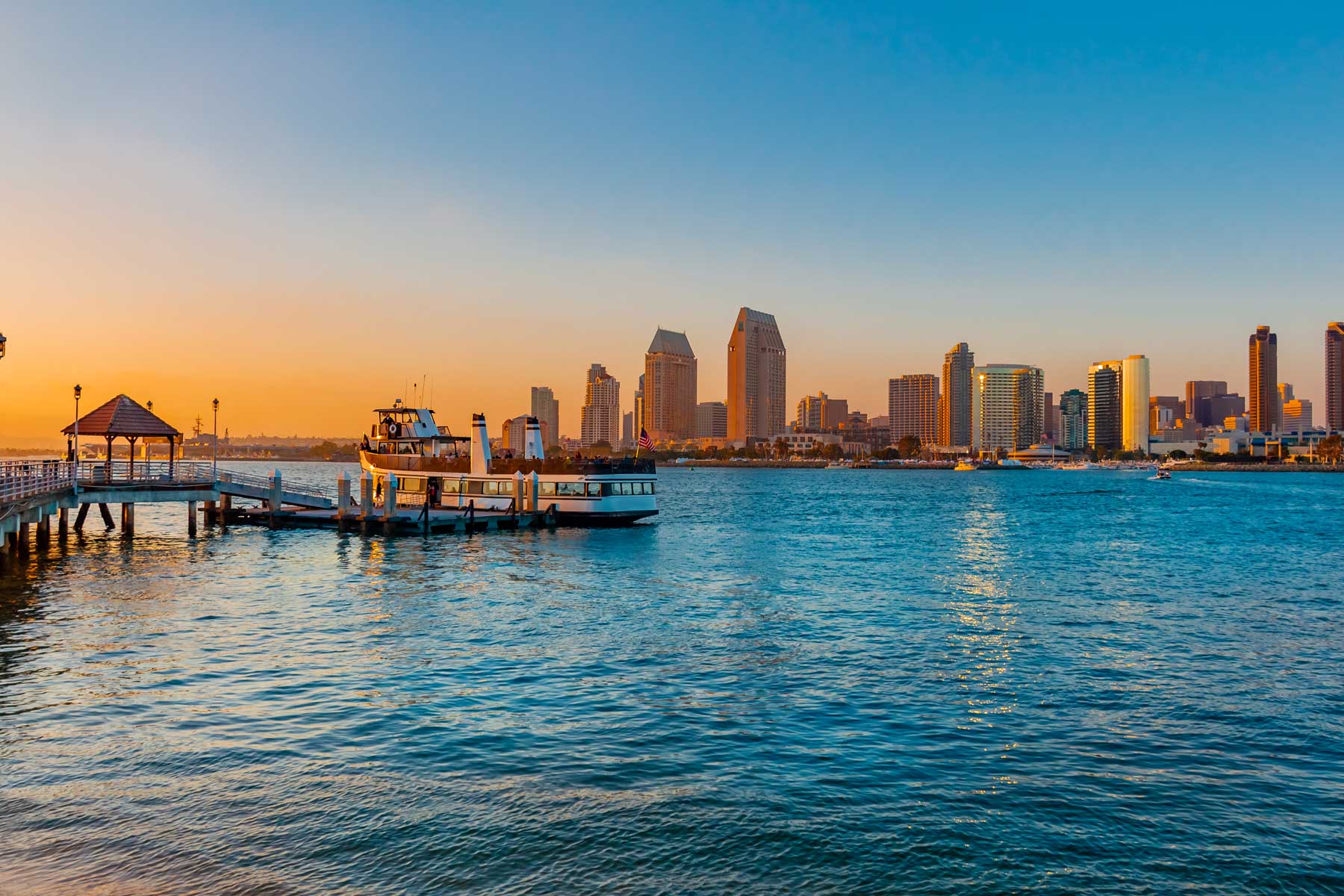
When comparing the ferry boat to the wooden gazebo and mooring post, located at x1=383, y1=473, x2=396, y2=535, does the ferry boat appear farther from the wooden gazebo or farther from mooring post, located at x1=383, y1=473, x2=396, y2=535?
the wooden gazebo

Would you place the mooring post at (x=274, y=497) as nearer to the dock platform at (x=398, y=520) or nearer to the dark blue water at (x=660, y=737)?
the dock platform at (x=398, y=520)

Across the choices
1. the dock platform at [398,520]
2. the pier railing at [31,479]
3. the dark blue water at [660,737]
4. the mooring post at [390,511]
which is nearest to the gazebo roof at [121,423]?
the pier railing at [31,479]

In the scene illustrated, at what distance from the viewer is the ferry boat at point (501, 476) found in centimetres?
7112

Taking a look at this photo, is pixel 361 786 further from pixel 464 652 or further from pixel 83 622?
pixel 83 622

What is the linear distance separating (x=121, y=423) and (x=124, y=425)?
0.82ft

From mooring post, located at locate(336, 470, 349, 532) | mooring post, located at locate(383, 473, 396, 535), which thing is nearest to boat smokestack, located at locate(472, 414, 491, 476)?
mooring post, located at locate(383, 473, 396, 535)

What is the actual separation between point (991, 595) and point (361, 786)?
31529 millimetres

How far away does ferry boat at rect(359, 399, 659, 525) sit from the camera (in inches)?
2800

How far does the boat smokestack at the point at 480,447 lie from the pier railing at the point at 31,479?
1087 inches

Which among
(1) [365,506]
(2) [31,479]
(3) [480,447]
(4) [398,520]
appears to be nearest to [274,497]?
(1) [365,506]

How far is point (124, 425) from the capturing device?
59.8m

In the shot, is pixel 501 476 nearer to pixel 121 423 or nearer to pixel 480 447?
pixel 480 447

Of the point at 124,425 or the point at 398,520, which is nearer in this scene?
the point at 124,425

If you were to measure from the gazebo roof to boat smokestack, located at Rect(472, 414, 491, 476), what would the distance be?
21.6 m
